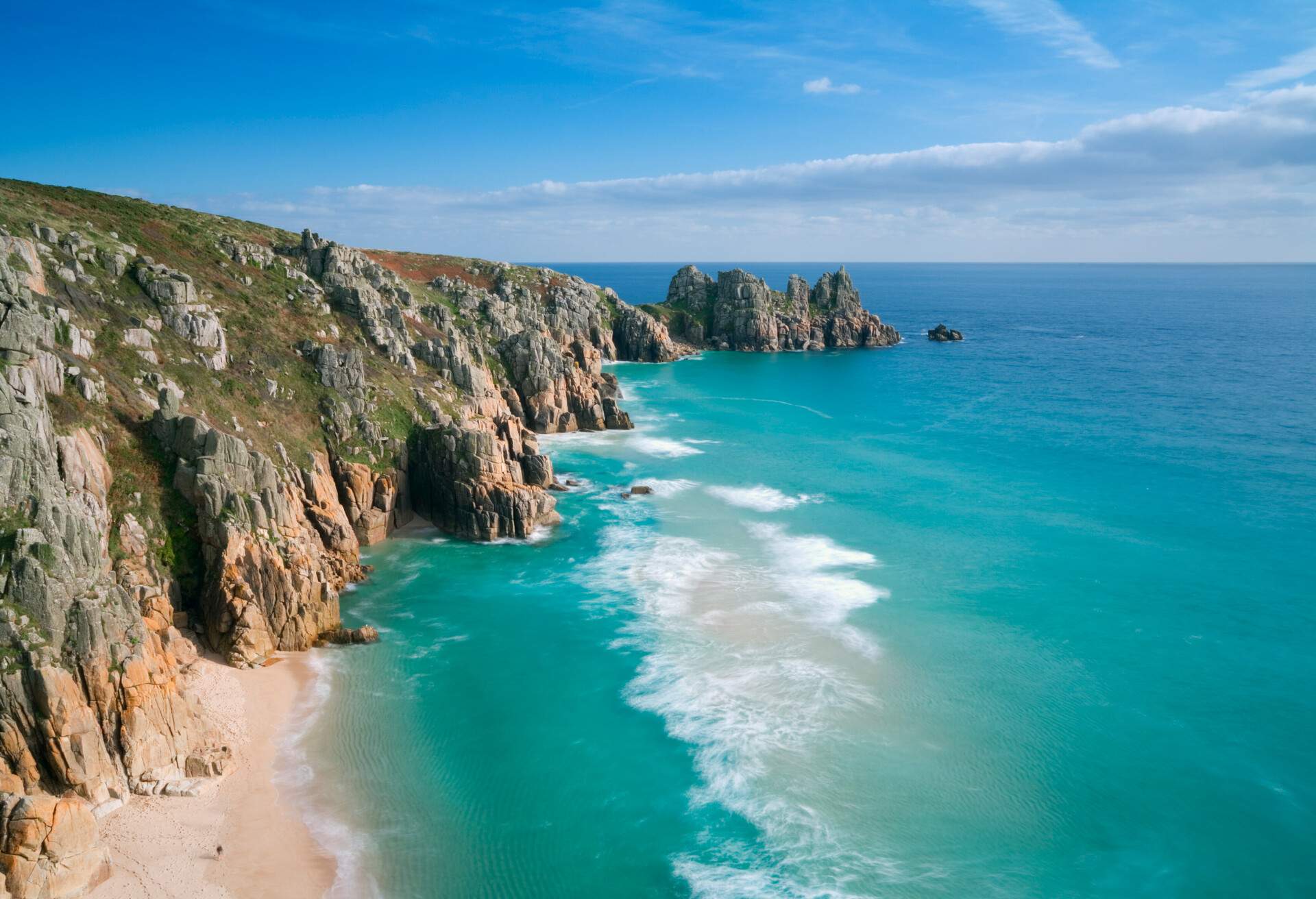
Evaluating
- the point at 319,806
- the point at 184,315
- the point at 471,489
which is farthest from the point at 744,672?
the point at 184,315

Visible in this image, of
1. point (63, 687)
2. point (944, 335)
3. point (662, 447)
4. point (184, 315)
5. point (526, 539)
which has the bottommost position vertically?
point (526, 539)

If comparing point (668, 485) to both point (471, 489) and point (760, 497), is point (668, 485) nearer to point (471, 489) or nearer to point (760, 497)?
point (760, 497)

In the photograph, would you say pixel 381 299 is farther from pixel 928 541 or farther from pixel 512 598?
pixel 928 541

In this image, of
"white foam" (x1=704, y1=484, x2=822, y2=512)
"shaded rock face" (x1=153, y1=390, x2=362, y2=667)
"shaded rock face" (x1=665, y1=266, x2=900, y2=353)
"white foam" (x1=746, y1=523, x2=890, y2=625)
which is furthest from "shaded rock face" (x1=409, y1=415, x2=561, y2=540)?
"shaded rock face" (x1=665, y1=266, x2=900, y2=353)

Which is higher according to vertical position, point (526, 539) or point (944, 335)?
point (944, 335)

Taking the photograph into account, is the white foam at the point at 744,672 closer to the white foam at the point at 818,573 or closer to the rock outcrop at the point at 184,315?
the white foam at the point at 818,573

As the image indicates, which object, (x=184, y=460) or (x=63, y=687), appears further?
(x=184, y=460)
